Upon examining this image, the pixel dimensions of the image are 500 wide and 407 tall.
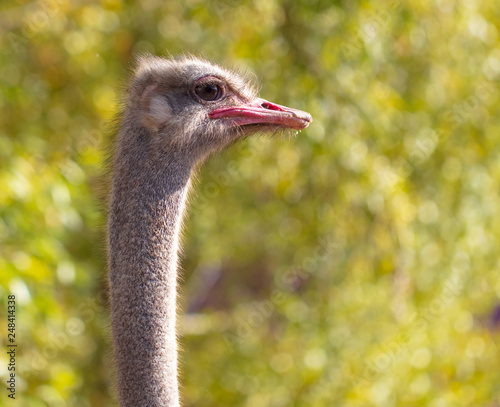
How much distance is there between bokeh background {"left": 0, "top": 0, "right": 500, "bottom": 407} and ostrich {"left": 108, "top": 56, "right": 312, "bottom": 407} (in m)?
→ 0.84

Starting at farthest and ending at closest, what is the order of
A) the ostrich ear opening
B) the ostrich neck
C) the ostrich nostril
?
1. the ostrich nostril
2. the ostrich ear opening
3. the ostrich neck

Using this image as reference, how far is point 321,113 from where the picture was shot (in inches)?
117

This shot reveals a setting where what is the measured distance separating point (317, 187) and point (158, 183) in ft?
5.87

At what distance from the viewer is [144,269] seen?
162cm

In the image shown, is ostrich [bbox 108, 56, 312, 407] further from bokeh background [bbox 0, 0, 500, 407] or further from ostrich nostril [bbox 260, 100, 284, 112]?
bokeh background [bbox 0, 0, 500, 407]

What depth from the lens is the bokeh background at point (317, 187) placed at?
3014mm

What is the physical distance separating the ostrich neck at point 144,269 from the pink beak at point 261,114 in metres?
0.21

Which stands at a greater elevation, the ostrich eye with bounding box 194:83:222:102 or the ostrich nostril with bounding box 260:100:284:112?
the ostrich eye with bounding box 194:83:222:102

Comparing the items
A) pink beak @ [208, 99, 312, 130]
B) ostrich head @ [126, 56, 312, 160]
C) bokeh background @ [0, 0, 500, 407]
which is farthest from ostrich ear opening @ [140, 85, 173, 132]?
bokeh background @ [0, 0, 500, 407]

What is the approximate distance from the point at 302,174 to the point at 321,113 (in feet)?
1.72

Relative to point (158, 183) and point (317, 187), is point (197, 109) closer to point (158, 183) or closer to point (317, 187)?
point (158, 183)

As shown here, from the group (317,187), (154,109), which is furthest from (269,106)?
(317,187)

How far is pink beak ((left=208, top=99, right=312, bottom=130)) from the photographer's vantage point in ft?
5.87

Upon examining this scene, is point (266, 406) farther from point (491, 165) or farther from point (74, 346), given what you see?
point (491, 165)
